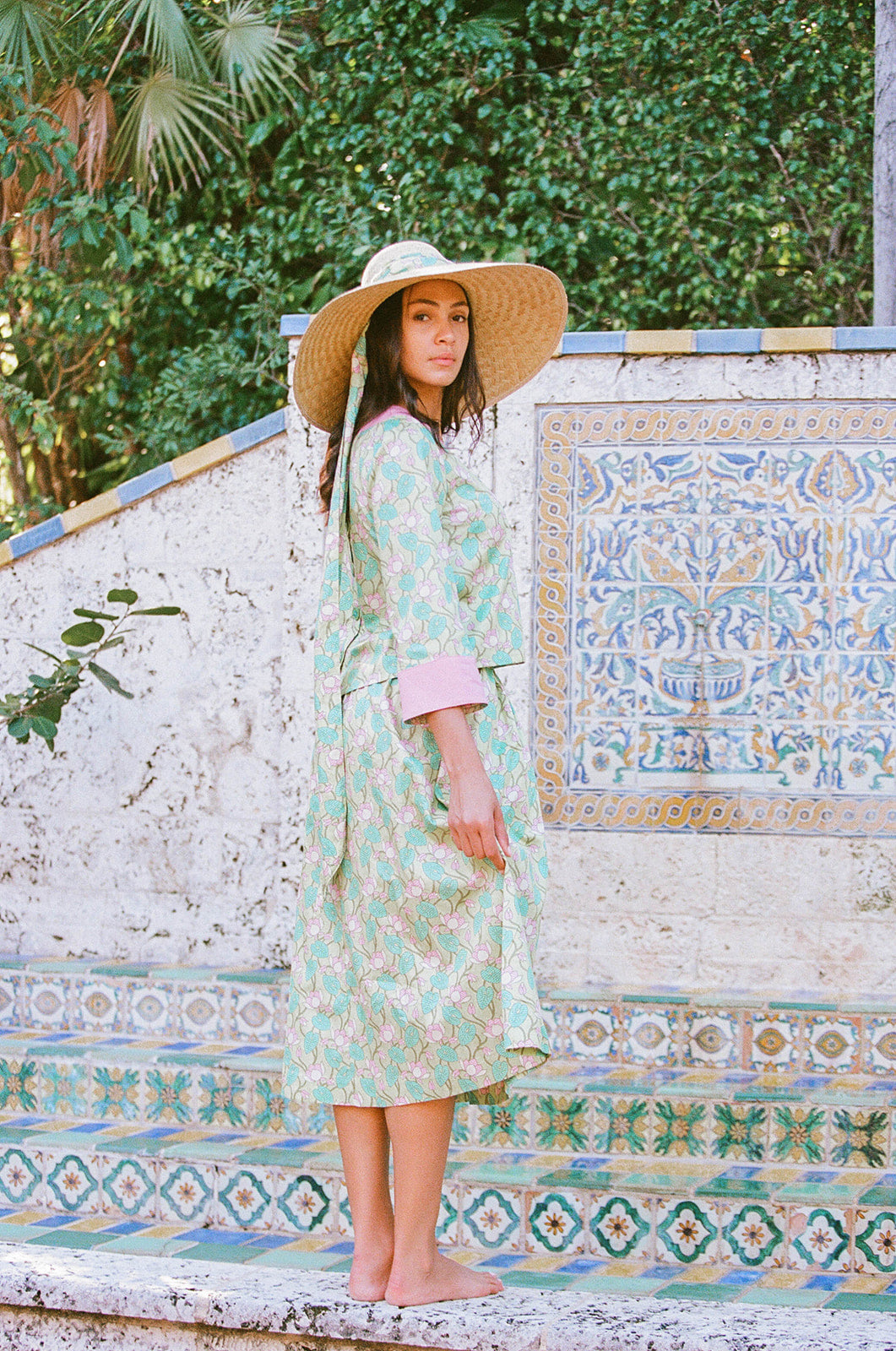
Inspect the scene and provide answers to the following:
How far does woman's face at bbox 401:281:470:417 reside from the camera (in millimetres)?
2266

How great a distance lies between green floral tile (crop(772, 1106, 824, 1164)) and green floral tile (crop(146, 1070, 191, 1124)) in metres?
1.40

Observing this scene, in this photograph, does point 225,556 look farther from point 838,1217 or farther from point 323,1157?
point 838,1217

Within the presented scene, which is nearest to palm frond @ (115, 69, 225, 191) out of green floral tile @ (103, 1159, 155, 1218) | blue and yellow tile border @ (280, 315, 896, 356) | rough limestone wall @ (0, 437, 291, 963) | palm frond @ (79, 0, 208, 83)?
palm frond @ (79, 0, 208, 83)

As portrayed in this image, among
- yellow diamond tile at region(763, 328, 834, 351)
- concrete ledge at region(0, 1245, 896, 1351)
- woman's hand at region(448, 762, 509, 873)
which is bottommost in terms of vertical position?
concrete ledge at region(0, 1245, 896, 1351)

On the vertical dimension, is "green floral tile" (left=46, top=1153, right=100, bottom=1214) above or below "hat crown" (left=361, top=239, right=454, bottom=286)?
below

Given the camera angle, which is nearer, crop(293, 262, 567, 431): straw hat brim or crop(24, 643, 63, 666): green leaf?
crop(293, 262, 567, 431): straw hat brim

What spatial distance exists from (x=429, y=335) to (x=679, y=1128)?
190cm

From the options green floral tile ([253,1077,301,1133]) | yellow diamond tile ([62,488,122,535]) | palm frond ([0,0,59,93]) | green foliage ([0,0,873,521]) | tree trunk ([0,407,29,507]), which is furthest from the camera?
tree trunk ([0,407,29,507])

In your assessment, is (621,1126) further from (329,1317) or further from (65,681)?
(65,681)

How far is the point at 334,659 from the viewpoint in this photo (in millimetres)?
2271

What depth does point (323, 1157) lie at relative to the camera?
3244mm

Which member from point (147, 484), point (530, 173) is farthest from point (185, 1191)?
point (530, 173)

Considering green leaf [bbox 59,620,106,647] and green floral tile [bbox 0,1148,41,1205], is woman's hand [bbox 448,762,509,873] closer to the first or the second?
green floral tile [bbox 0,1148,41,1205]

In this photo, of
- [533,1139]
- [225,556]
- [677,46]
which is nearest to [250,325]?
[677,46]
